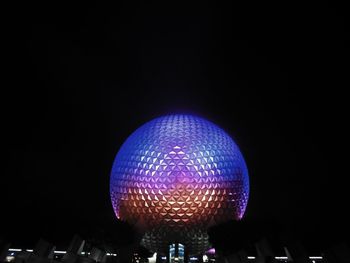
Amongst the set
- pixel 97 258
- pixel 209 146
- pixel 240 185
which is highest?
pixel 209 146

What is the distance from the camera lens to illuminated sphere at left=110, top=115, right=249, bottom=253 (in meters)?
26.4

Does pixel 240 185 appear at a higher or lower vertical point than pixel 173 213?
higher

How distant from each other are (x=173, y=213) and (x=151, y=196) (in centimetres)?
189

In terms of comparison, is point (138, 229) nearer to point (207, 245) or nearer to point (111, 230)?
point (111, 230)

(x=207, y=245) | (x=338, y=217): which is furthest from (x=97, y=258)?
(x=338, y=217)

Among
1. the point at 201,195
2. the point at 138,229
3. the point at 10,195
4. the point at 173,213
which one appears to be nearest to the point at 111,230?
the point at 138,229

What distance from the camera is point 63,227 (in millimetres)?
28750

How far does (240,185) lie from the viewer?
28031mm

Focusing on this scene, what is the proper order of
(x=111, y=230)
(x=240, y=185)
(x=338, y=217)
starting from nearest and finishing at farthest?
(x=111, y=230) → (x=240, y=185) → (x=338, y=217)

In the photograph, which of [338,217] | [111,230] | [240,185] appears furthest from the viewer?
[338,217]

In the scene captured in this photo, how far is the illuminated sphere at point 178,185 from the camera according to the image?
2641 cm

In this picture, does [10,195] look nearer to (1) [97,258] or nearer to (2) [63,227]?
(2) [63,227]

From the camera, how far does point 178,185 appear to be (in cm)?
2627

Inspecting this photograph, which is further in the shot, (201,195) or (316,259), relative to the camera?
(316,259)
